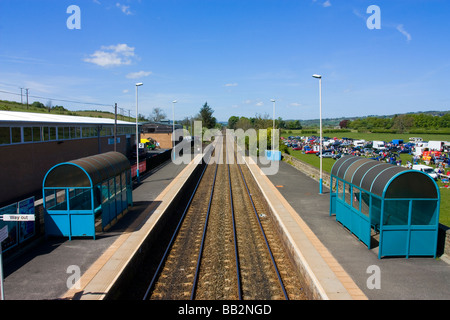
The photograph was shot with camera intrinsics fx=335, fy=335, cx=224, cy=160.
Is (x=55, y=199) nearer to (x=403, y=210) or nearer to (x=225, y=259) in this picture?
(x=225, y=259)

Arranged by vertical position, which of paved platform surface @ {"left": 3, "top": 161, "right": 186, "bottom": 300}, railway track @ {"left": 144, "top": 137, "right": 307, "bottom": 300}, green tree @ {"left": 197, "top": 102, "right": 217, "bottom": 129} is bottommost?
railway track @ {"left": 144, "top": 137, "right": 307, "bottom": 300}

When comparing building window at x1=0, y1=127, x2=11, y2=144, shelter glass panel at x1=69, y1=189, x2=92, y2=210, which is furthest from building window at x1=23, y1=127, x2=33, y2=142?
shelter glass panel at x1=69, y1=189, x2=92, y2=210

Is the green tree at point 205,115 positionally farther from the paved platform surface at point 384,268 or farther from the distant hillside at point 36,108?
the paved platform surface at point 384,268

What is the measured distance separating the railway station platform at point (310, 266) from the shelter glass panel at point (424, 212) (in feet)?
3.73

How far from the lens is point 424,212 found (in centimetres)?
1027

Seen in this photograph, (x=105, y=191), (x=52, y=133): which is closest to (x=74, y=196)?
(x=105, y=191)

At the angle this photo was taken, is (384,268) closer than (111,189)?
Yes

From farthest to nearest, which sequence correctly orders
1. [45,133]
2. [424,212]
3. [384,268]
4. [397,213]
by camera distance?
[45,133] → [397,213] → [424,212] → [384,268]

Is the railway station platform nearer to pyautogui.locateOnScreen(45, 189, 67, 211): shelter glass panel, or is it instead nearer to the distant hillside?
pyautogui.locateOnScreen(45, 189, 67, 211): shelter glass panel

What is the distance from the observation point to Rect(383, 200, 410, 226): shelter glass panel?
10.7 meters

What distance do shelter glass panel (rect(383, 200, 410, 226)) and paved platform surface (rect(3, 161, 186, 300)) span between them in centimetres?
932

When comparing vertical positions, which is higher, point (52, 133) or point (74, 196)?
point (52, 133)

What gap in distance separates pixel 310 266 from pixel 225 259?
3.17m
